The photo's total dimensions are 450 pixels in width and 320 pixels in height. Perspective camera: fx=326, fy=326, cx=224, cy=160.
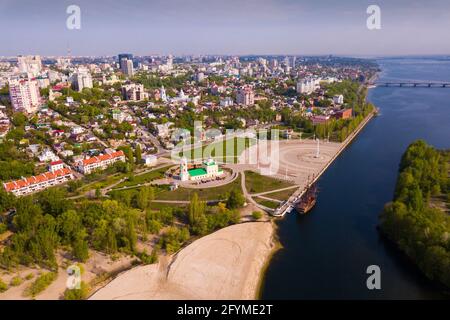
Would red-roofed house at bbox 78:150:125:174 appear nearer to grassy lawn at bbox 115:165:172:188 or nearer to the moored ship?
grassy lawn at bbox 115:165:172:188

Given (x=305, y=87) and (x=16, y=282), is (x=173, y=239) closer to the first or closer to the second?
(x=16, y=282)

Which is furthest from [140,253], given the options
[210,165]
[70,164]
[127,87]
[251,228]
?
[127,87]

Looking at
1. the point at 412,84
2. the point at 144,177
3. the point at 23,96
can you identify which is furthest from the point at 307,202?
the point at 412,84

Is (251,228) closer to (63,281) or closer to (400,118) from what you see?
(63,281)

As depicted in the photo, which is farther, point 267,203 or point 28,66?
point 28,66

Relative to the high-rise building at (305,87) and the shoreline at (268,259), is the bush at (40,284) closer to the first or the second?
the shoreline at (268,259)
